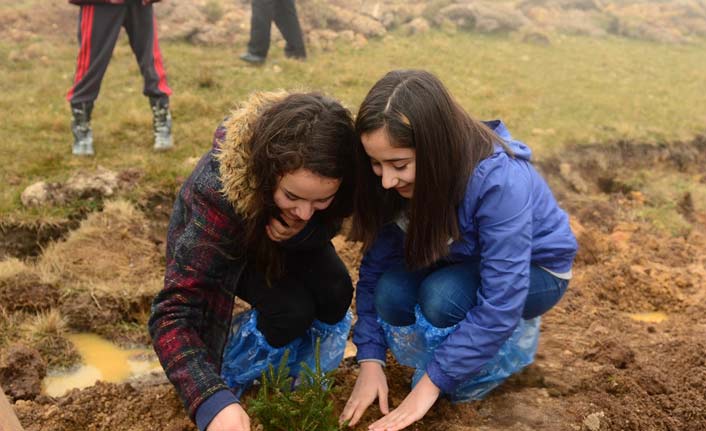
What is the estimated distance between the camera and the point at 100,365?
333 centimetres

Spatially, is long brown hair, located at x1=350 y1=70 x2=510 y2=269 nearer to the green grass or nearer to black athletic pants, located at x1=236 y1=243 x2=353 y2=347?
black athletic pants, located at x1=236 y1=243 x2=353 y2=347

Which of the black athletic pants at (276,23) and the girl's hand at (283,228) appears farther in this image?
the black athletic pants at (276,23)

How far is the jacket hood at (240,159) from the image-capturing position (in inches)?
82.7

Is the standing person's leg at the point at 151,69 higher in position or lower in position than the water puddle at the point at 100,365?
higher

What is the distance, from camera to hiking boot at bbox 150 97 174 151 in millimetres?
5035

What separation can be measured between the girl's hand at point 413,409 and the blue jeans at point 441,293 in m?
0.28

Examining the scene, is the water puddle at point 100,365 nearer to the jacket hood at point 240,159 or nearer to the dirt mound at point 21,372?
the dirt mound at point 21,372

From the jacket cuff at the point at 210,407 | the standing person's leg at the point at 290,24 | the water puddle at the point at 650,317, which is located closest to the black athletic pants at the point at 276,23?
the standing person's leg at the point at 290,24

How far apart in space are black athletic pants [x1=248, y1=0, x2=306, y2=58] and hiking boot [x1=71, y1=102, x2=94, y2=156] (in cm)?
313

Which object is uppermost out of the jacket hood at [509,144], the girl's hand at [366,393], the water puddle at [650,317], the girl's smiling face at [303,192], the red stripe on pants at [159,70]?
the jacket hood at [509,144]

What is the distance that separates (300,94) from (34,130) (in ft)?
12.6

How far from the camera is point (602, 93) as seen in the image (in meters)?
8.23

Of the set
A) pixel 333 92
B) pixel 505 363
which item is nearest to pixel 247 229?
pixel 505 363

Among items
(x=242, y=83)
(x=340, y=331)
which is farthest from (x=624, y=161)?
(x=340, y=331)
